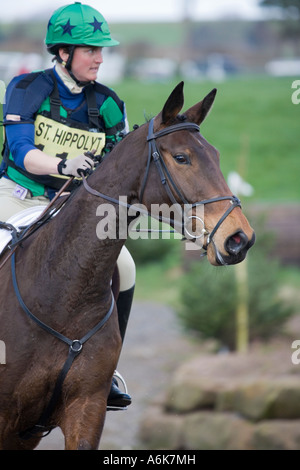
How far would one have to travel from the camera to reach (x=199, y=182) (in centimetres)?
403

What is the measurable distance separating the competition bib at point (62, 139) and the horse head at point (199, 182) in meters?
0.87

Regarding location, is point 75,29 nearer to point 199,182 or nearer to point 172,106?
point 172,106

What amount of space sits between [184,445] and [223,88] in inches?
973

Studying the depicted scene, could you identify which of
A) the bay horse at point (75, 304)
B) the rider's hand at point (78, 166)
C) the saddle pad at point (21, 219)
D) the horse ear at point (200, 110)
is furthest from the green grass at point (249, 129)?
the horse ear at point (200, 110)

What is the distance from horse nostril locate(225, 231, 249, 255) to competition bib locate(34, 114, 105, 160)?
4.93 feet

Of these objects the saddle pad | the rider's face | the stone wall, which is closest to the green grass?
the stone wall

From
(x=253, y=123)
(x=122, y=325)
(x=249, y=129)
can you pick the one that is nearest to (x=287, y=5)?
(x=253, y=123)

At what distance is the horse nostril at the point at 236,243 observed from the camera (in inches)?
152

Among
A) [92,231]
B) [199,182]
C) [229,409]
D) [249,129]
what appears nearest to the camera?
A: [199,182]

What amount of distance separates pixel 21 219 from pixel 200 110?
1.41 meters

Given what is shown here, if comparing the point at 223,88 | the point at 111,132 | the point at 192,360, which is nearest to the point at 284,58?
the point at 223,88

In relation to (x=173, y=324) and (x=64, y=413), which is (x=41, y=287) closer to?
(x=64, y=413)

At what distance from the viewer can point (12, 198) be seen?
518 cm

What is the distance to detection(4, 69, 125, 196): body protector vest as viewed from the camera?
4.95 metres
